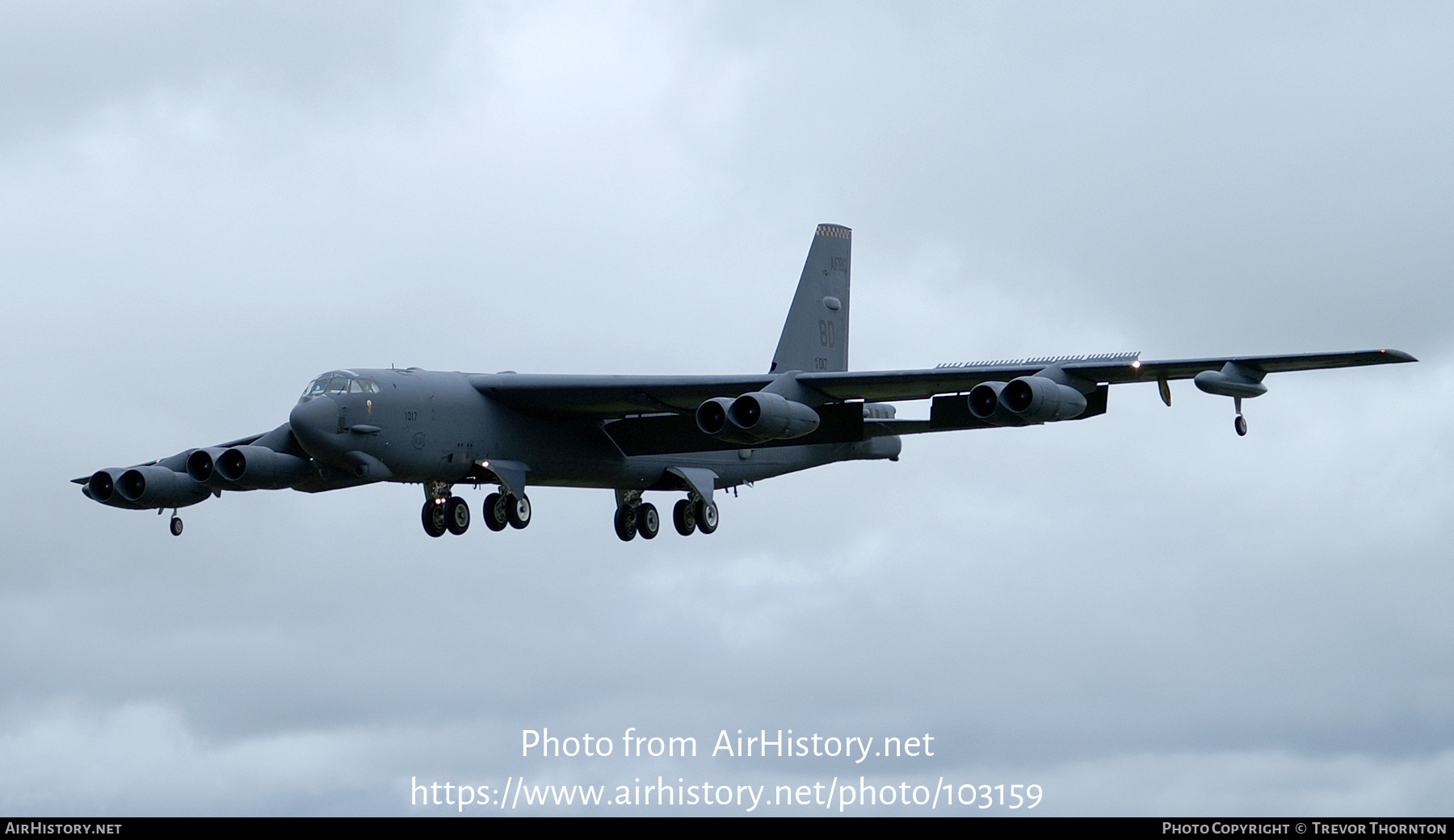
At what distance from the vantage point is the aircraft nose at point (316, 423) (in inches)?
1276

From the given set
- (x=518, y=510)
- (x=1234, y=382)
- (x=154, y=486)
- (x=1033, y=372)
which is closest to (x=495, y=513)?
(x=518, y=510)

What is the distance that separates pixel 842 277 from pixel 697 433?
7.58m

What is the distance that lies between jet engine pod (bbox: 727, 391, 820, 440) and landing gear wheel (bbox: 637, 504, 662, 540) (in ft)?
24.1

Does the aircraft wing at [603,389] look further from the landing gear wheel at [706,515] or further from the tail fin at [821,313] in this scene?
the tail fin at [821,313]

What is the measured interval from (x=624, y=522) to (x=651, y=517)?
577mm

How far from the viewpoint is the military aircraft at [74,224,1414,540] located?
107 ft

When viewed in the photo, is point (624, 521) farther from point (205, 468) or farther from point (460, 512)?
point (205, 468)

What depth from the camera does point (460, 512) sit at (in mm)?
35938

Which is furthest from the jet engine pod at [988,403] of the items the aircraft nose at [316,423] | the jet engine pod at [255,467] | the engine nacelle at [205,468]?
the engine nacelle at [205,468]

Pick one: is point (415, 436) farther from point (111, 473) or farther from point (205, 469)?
point (111, 473)

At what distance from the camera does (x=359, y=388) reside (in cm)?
3319

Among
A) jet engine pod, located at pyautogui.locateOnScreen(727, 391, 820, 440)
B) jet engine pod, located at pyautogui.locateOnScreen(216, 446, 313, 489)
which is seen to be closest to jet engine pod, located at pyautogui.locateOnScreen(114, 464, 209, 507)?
jet engine pod, located at pyautogui.locateOnScreen(216, 446, 313, 489)

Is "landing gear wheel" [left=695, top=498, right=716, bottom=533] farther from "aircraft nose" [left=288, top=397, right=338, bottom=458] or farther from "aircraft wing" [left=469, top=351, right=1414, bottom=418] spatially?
"aircraft nose" [left=288, top=397, right=338, bottom=458]
